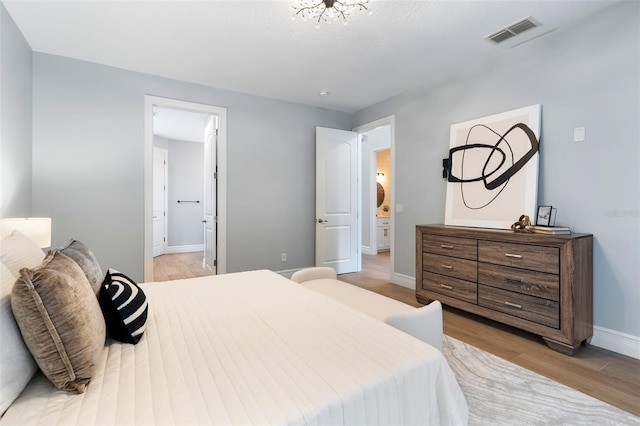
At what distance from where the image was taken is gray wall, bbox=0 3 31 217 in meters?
2.29

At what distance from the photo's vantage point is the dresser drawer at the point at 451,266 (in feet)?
9.17

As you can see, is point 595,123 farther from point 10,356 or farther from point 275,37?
point 10,356

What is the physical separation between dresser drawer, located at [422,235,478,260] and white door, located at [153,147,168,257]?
5.64m

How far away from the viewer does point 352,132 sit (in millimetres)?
4918

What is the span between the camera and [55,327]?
886 mm

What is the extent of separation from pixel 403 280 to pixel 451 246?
1.25 m

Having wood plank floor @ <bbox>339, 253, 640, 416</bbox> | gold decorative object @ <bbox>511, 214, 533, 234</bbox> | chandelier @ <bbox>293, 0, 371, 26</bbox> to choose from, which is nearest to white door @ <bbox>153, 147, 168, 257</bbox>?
chandelier @ <bbox>293, 0, 371, 26</bbox>

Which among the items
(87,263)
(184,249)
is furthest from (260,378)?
(184,249)

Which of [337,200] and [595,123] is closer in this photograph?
[595,123]

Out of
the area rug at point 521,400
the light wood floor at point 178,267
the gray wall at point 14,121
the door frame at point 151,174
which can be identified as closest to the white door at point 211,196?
the door frame at point 151,174

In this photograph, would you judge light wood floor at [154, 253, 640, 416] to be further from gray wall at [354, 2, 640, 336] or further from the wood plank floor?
gray wall at [354, 2, 640, 336]

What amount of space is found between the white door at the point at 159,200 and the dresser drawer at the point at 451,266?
565cm

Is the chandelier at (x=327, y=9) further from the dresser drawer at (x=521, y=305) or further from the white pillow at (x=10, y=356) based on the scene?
the dresser drawer at (x=521, y=305)

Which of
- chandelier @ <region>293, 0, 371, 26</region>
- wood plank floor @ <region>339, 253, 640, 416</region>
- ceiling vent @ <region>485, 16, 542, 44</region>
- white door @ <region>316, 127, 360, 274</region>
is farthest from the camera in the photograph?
white door @ <region>316, 127, 360, 274</region>
